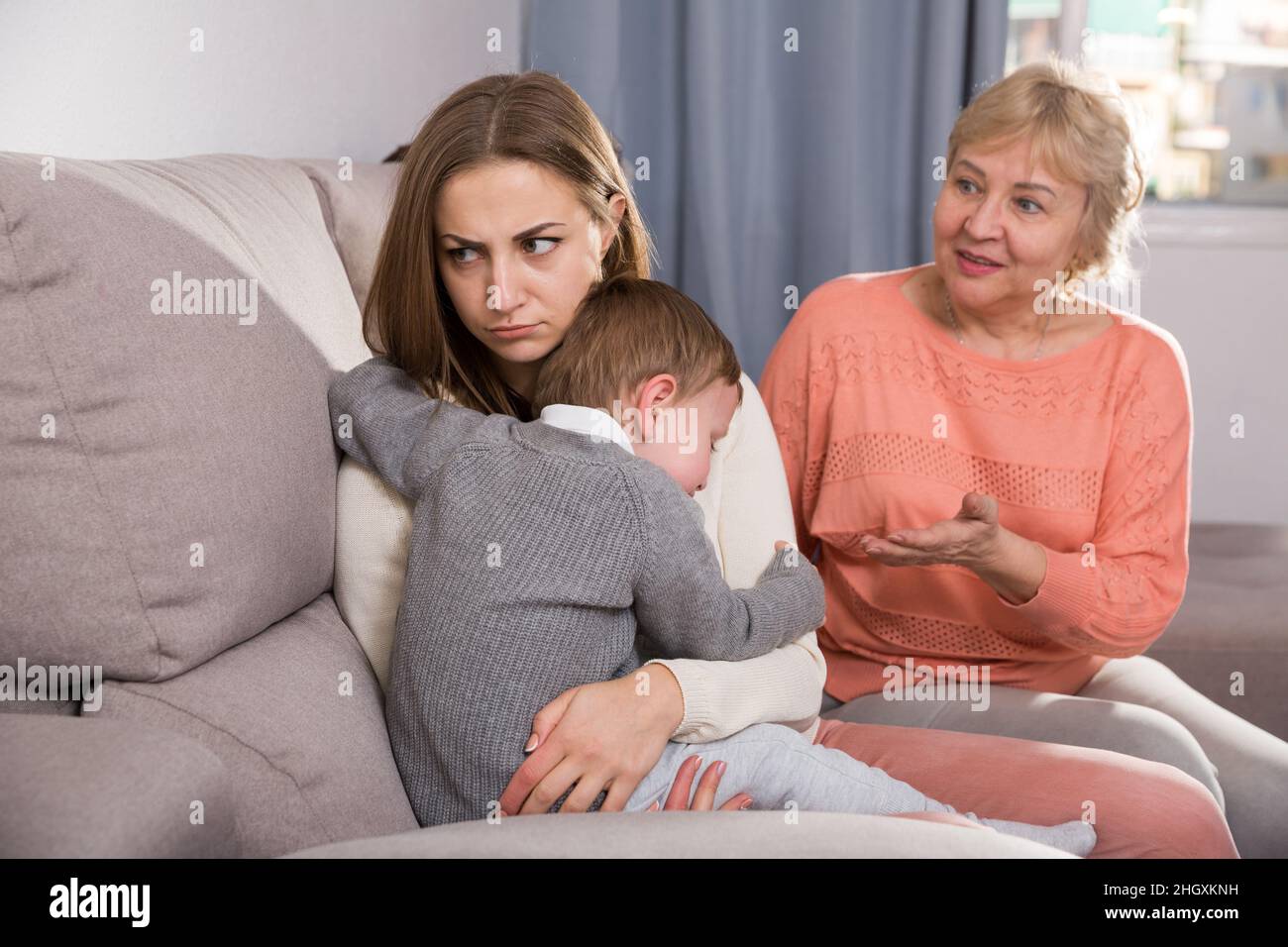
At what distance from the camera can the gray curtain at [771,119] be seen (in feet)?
8.86

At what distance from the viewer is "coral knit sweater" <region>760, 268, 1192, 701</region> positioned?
1.60 metres

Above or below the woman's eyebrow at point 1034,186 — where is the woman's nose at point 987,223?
below

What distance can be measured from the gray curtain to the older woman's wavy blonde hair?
1075mm

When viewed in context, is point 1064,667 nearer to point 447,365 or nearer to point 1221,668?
point 1221,668

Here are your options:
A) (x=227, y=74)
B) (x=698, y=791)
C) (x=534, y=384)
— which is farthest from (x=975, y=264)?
(x=227, y=74)

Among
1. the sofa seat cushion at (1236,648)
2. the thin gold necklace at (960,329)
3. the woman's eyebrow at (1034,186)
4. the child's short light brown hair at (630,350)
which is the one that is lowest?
the sofa seat cushion at (1236,648)

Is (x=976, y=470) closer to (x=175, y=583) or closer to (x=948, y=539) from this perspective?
(x=948, y=539)

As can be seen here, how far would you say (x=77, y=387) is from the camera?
858 mm

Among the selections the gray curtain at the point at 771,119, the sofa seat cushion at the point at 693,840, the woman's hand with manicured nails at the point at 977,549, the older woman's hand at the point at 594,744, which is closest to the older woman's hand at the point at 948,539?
the woman's hand with manicured nails at the point at 977,549

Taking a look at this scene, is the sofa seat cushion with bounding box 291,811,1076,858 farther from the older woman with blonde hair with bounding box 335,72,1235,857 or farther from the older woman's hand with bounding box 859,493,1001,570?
the older woman's hand with bounding box 859,493,1001,570

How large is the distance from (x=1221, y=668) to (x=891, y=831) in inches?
51.5

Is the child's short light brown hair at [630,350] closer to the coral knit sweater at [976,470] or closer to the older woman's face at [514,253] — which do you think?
the older woman's face at [514,253]

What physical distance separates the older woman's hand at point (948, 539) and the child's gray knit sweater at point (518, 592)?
36cm
